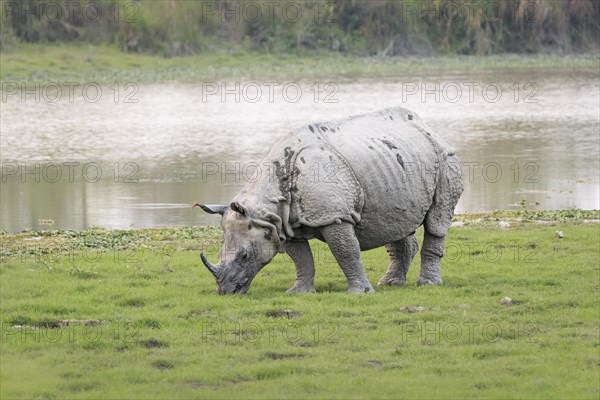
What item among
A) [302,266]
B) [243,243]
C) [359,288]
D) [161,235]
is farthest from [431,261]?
[161,235]

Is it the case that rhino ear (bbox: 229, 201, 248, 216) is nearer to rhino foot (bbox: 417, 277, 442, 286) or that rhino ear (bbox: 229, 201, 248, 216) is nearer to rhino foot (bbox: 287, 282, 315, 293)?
rhino foot (bbox: 287, 282, 315, 293)

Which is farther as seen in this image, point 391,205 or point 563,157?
point 563,157

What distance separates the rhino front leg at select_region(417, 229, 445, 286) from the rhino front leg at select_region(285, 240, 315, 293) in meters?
1.44

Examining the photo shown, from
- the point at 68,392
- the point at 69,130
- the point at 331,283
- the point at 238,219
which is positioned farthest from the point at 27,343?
the point at 69,130

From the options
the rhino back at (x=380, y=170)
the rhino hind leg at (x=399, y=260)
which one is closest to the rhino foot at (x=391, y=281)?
the rhino hind leg at (x=399, y=260)

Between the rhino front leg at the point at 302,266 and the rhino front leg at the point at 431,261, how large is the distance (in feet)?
4.71

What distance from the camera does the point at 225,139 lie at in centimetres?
3531

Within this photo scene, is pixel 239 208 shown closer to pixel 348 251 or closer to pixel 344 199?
pixel 344 199

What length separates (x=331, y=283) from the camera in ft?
47.3

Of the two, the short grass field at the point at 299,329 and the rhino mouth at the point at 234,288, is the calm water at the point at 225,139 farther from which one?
the rhino mouth at the point at 234,288

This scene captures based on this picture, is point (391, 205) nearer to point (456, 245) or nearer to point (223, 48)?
point (456, 245)

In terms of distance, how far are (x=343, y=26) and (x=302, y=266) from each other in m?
57.9

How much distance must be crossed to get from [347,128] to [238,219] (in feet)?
5.82

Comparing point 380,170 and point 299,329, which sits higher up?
point 380,170
